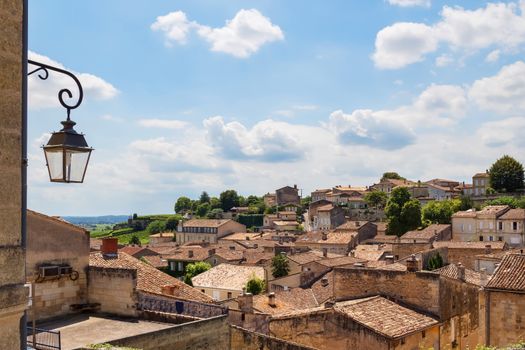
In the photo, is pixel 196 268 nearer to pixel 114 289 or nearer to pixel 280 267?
pixel 280 267

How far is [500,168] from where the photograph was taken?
101m

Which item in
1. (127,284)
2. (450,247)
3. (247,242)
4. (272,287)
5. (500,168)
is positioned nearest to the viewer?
(127,284)

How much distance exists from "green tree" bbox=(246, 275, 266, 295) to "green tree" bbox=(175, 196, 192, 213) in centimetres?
13153

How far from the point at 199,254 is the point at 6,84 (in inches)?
2596

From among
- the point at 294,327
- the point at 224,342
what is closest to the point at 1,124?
the point at 224,342

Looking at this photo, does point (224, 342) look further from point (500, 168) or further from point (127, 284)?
point (500, 168)

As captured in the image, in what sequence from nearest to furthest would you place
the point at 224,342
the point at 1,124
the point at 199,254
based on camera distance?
1. the point at 1,124
2. the point at 224,342
3. the point at 199,254

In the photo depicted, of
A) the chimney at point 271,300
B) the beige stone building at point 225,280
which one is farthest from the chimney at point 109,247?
the beige stone building at point 225,280

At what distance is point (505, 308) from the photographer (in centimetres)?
Result: 1989

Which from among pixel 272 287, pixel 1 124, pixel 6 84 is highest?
pixel 6 84

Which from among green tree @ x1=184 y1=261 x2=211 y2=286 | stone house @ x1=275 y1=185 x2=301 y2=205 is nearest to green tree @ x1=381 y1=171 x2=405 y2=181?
stone house @ x1=275 y1=185 x2=301 y2=205

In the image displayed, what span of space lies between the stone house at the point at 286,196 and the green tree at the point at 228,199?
514 inches

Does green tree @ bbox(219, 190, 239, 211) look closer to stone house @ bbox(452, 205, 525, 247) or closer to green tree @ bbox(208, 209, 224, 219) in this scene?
green tree @ bbox(208, 209, 224, 219)

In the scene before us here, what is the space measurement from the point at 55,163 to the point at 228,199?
151462 mm
